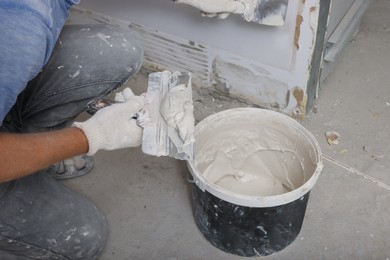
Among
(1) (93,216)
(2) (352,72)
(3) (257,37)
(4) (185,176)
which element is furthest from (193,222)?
(2) (352,72)

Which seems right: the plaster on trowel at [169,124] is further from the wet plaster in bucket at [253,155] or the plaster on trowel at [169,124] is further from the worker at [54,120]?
the wet plaster in bucket at [253,155]

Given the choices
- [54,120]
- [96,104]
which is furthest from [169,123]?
[54,120]

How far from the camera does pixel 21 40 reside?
994mm

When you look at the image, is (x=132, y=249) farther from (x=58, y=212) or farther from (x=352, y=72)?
(x=352, y=72)

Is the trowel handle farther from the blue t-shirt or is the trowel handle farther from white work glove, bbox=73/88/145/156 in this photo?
the blue t-shirt

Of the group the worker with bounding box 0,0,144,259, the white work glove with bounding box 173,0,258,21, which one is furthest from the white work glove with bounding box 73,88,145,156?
the white work glove with bounding box 173,0,258,21

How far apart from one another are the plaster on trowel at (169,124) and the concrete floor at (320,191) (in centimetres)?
42

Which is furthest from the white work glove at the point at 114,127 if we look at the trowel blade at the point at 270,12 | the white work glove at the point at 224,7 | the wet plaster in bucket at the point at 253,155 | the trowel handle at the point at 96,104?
the trowel blade at the point at 270,12

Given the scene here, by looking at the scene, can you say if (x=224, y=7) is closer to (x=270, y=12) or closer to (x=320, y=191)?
(x=270, y=12)

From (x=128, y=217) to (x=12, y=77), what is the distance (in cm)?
81

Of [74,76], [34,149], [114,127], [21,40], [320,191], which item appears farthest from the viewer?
[320,191]

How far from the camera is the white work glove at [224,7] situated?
5.16 ft

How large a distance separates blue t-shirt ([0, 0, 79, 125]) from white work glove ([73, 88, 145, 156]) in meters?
0.24

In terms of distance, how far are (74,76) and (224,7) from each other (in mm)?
532
